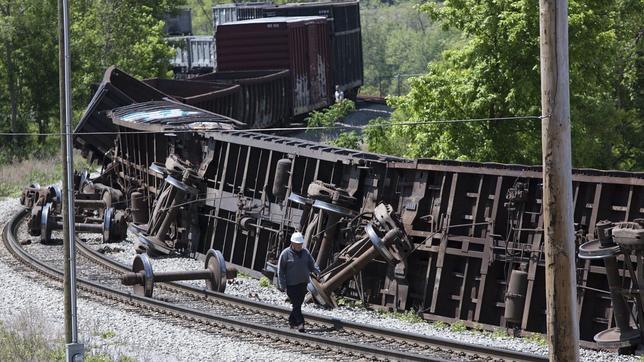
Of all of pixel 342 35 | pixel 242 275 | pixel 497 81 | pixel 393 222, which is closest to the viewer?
pixel 393 222

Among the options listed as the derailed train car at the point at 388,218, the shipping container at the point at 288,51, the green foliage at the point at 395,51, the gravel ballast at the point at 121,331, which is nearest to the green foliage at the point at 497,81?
the derailed train car at the point at 388,218

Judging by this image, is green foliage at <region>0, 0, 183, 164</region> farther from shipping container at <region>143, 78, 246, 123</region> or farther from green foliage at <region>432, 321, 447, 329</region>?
green foliage at <region>432, 321, 447, 329</region>

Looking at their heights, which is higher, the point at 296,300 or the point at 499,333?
the point at 296,300

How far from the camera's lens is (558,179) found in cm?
1029

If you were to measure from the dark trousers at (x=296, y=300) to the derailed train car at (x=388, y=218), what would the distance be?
2.08 m

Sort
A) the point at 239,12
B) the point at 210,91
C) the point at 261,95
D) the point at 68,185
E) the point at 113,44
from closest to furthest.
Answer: the point at 68,185, the point at 210,91, the point at 261,95, the point at 113,44, the point at 239,12

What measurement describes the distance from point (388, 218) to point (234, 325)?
312 cm

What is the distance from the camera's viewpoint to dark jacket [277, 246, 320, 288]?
16.0 metres

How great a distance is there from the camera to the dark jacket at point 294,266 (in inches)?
629

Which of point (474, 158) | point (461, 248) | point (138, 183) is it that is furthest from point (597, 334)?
point (138, 183)

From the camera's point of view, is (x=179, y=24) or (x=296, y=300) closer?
(x=296, y=300)

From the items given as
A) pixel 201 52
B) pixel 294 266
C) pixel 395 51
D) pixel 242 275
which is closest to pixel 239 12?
pixel 201 52

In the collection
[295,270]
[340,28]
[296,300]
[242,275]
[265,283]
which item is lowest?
[242,275]

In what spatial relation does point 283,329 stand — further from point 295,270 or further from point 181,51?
point 181,51
